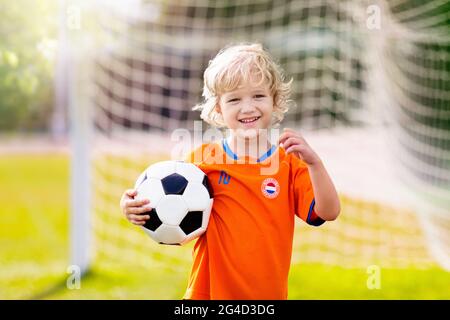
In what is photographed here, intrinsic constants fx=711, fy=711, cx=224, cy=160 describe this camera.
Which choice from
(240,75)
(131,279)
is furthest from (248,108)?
(131,279)

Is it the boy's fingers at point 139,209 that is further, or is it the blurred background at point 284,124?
the blurred background at point 284,124

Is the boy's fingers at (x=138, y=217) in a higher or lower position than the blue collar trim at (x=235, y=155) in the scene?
lower

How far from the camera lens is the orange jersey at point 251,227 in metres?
1.95

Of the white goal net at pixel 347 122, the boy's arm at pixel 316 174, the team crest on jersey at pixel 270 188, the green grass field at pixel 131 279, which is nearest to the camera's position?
the boy's arm at pixel 316 174

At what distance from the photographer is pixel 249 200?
6.46ft

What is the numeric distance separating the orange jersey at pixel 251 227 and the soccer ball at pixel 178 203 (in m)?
0.05

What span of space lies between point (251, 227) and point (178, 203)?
217 mm

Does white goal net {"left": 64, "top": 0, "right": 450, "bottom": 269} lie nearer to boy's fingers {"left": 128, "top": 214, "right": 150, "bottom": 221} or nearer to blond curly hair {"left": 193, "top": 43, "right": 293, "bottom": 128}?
blond curly hair {"left": 193, "top": 43, "right": 293, "bottom": 128}

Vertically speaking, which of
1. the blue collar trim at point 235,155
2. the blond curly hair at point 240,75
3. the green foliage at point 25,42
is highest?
the green foliage at point 25,42

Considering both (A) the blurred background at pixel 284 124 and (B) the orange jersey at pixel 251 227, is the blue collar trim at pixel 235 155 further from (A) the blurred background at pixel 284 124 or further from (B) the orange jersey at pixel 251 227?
(A) the blurred background at pixel 284 124

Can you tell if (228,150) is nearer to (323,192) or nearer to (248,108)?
(248,108)

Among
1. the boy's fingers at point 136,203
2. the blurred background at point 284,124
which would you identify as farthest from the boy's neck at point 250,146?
the blurred background at point 284,124

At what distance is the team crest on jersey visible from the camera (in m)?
1.96

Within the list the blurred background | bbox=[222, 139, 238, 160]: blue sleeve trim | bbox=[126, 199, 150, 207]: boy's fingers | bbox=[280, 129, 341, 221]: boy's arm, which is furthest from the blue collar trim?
the blurred background
